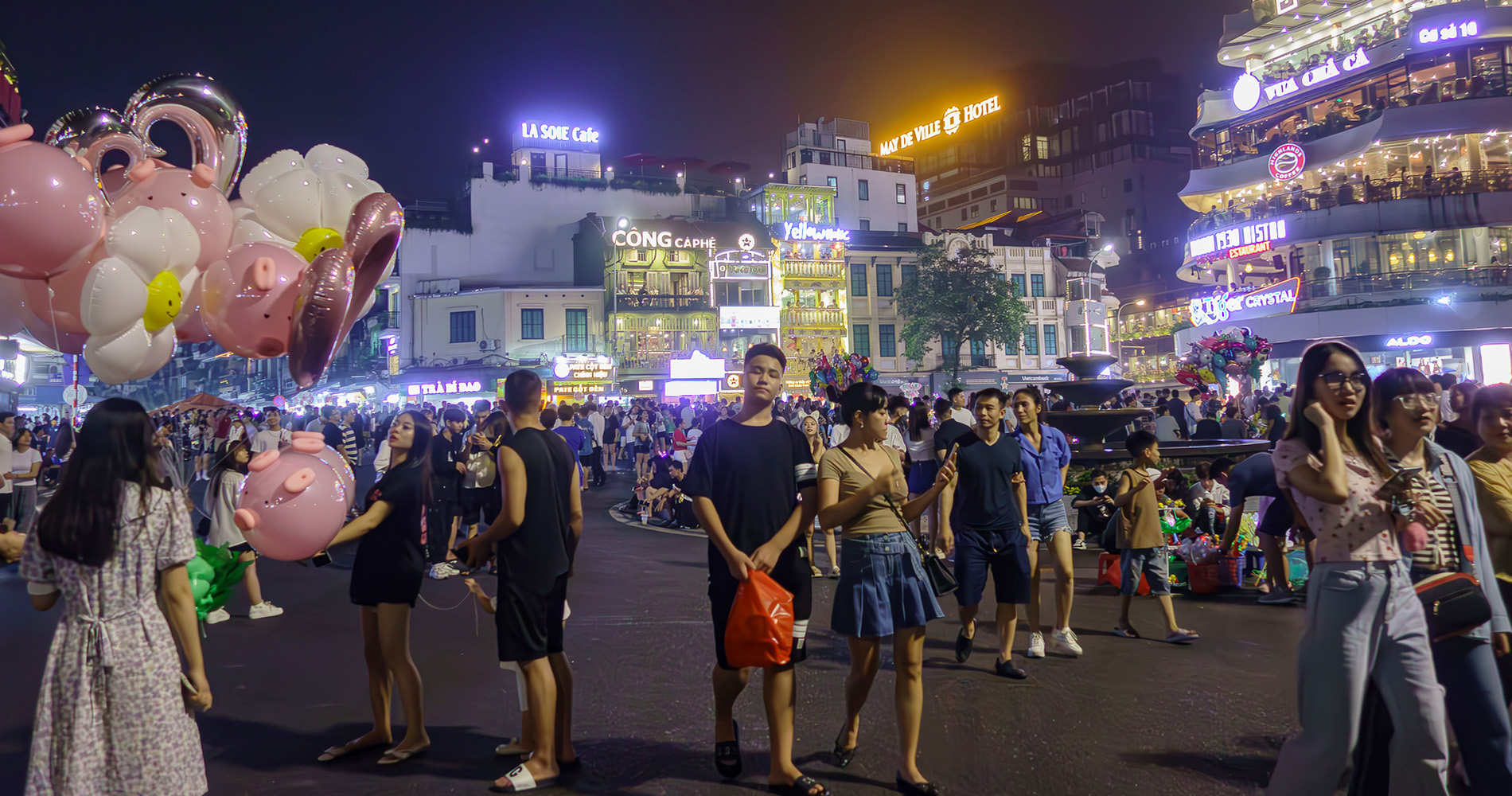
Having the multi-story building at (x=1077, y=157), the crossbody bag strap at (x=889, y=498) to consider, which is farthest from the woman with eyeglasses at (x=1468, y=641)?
the multi-story building at (x=1077, y=157)

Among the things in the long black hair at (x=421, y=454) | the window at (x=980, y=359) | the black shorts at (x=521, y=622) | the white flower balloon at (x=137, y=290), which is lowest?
the black shorts at (x=521, y=622)

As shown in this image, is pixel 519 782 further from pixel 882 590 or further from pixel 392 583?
pixel 882 590

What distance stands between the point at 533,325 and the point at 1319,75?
36.6 metres

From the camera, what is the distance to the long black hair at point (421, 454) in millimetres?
4883

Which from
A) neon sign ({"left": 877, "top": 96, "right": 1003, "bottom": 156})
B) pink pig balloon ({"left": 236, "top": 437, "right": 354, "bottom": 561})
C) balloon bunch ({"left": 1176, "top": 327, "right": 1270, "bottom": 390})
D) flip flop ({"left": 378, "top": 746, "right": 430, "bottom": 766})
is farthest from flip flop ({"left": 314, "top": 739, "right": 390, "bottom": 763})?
neon sign ({"left": 877, "top": 96, "right": 1003, "bottom": 156})

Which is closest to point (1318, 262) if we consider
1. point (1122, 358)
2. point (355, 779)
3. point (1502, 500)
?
point (1122, 358)

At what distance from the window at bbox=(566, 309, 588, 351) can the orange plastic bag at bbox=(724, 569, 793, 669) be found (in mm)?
43411

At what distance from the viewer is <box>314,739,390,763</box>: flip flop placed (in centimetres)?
470

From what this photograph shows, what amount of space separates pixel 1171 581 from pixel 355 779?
294 inches

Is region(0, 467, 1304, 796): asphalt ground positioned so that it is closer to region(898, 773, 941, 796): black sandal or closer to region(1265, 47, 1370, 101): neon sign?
region(898, 773, 941, 796): black sandal

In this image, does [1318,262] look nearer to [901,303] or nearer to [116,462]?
[901,303]

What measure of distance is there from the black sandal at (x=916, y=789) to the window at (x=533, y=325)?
43291 millimetres

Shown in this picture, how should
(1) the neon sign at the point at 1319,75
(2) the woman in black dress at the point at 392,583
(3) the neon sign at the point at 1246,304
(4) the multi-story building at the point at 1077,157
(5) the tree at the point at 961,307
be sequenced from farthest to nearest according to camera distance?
(4) the multi-story building at the point at 1077,157
(5) the tree at the point at 961,307
(1) the neon sign at the point at 1319,75
(3) the neon sign at the point at 1246,304
(2) the woman in black dress at the point at 392,583

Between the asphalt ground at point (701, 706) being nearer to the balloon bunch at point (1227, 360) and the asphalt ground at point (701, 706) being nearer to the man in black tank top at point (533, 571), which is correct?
the man in black tank top at point (533, 571)
